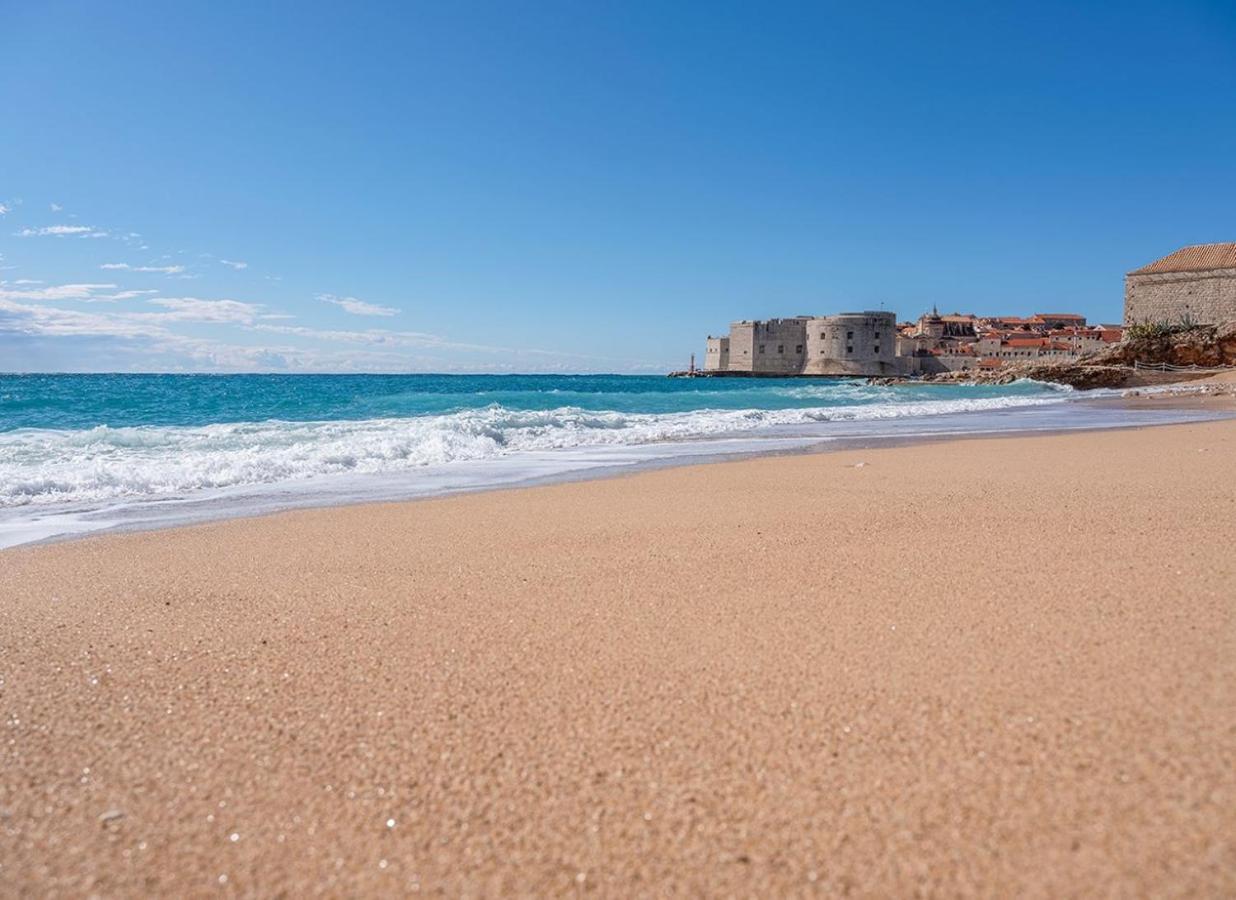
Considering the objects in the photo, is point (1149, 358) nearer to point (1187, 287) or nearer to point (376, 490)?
→ point (1187, 287)

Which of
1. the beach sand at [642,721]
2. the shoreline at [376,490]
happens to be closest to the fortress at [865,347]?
the shoreline at [376,490]

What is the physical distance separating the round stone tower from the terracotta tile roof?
26.9 metres

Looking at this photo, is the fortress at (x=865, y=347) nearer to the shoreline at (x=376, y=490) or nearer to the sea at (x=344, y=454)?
the sea at (x=344, y=454)

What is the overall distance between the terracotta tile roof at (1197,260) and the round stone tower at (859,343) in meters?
26.9

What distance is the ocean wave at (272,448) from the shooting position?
712 cm

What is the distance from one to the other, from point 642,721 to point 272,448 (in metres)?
10.5

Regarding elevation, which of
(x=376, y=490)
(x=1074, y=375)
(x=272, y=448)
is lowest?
(x=376, y=490)

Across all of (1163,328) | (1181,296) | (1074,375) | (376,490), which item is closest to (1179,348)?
(1163,328)

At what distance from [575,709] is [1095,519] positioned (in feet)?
10.1

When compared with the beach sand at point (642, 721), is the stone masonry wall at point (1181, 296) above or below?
above

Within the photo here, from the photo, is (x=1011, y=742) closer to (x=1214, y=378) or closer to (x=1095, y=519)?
(x=1095, y=519)

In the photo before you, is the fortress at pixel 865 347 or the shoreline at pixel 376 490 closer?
the shoreline at pixel 376 490

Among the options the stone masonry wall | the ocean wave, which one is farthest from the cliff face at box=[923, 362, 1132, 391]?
the ocean wave

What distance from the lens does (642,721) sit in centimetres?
168
